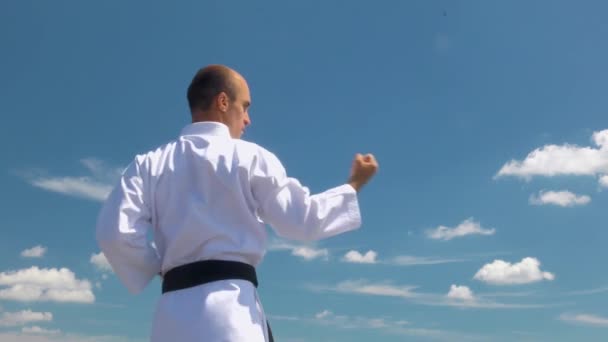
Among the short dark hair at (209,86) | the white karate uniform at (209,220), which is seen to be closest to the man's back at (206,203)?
the white karate uniform at (209,220)

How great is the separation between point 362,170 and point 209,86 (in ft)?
4.90

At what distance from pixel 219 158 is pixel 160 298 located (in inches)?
49.2

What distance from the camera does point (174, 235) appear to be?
6184 mm

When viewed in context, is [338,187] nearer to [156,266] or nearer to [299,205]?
[299,205]

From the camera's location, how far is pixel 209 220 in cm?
610

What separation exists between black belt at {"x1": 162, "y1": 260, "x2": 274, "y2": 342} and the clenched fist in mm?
1169

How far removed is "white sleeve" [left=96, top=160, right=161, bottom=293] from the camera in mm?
6316

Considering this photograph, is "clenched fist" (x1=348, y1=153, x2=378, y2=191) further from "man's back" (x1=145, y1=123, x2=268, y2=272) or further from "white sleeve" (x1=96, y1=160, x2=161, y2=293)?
"white sleeve" (x1=96, y1=160, x2=161, y2=293)

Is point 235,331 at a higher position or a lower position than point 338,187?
lower

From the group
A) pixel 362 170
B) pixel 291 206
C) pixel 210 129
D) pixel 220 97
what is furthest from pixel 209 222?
pixel 362 170

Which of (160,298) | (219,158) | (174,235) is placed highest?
(219,158)

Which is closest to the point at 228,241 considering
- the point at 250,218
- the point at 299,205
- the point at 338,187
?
the point at 250,218

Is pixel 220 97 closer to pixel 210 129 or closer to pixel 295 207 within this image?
pixel 210 129

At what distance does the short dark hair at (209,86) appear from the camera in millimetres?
6680
